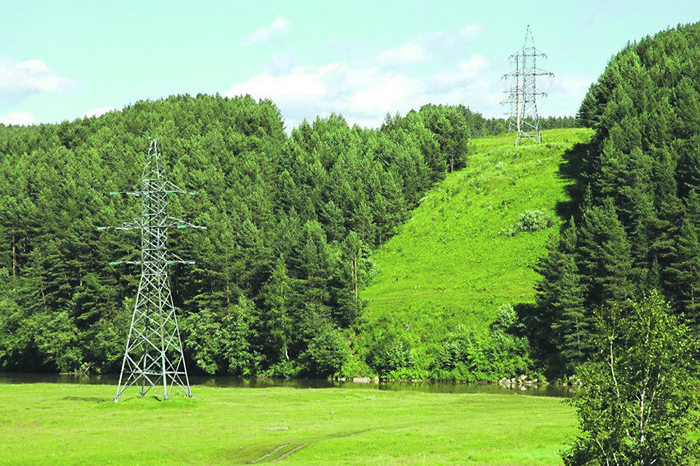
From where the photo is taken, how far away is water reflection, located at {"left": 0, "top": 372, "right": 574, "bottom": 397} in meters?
87.1

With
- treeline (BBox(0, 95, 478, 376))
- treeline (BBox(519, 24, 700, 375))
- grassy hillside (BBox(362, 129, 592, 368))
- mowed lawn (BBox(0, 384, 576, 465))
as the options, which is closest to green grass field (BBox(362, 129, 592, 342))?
grassy hillside (BBox(362, 129, 592, 368))

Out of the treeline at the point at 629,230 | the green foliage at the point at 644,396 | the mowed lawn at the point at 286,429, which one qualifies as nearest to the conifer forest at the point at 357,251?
the treeline at the point at 629,230

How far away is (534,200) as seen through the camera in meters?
145

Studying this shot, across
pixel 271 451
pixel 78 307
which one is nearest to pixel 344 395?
pixel 271 451

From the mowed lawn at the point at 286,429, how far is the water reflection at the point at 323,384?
28.9ft

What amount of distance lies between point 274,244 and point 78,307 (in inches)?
1401

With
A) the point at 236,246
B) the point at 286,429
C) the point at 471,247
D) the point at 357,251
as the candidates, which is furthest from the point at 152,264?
the point at 471,247

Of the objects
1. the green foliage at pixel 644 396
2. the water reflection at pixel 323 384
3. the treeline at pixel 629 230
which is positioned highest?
the treeline at pixel 629 230

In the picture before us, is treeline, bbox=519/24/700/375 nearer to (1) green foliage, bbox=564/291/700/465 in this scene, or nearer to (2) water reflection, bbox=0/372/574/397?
(2) water reflection, bbox=0/372/574/397

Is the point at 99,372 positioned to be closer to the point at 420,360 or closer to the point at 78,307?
the point at 78,307

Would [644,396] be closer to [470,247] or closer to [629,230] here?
[629,230]

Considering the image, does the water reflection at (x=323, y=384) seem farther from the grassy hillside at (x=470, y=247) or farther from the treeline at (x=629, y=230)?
the grassy hillside at (x=470, y=247)

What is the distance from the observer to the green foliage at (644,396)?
108 ft

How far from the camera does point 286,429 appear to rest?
54469mm
